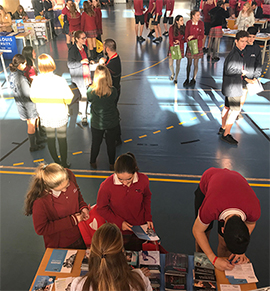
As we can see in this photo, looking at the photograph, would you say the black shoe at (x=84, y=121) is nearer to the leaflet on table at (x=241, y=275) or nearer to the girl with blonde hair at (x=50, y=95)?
the girl with blonde hair at (x=50, y=95)

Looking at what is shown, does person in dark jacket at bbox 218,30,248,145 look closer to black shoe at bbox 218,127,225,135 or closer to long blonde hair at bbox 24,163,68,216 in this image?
black shoe at bbox 218,127,225,135

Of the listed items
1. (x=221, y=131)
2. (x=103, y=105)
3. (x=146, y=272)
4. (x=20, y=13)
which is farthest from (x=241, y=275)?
(x=20, y=13)

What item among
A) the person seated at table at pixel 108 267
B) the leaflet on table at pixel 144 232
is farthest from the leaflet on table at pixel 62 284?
the leaflet on table at pixel 144 232

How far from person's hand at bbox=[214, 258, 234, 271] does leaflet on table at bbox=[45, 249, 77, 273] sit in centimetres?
130

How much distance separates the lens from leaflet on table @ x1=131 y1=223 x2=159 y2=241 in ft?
9.34

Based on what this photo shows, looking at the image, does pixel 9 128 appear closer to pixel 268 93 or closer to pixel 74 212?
pixel 74 212

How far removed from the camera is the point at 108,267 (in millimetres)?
1813

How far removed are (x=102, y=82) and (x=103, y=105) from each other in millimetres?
375

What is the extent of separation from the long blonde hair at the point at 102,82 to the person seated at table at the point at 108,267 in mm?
2802

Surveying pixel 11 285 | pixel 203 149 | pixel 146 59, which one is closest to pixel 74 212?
pixel 11 285

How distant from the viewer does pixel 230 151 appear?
5.64 meters

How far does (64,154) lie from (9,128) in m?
2.21

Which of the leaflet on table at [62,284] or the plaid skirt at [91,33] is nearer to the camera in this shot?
the leaflet on table at [62,284]

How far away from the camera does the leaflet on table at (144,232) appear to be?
9.34 ft
